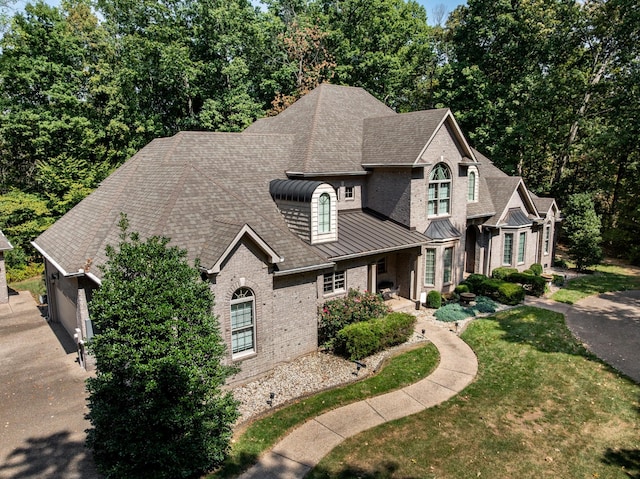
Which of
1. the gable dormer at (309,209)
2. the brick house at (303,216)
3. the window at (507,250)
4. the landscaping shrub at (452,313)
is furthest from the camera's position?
the window at (507,250)

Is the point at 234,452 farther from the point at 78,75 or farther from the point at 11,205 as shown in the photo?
the point at 78,75

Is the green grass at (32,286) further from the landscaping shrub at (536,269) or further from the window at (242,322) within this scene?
the landscaping shrub at (536,269)

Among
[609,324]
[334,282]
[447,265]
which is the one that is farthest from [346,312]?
[609,324]

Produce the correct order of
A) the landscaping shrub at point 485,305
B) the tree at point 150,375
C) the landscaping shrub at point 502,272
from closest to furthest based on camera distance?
the tree at point 150,375 → the landscaping shrub at point 485,305 → the landscaping shrub at point 502,272

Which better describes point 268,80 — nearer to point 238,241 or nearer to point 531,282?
point 531,282

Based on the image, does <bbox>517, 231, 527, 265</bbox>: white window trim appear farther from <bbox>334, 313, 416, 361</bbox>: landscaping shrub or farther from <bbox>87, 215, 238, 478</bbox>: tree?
<bbox>87, 215, 238, 478</bbox>: tree

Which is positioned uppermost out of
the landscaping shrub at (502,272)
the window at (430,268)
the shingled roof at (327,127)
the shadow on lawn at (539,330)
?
the shingled roof at (327,127)

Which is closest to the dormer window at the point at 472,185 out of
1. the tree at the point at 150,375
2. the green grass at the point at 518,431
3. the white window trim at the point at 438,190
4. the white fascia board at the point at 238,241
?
the white window trim at the point at 438,190

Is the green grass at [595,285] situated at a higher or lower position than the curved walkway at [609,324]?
higher
